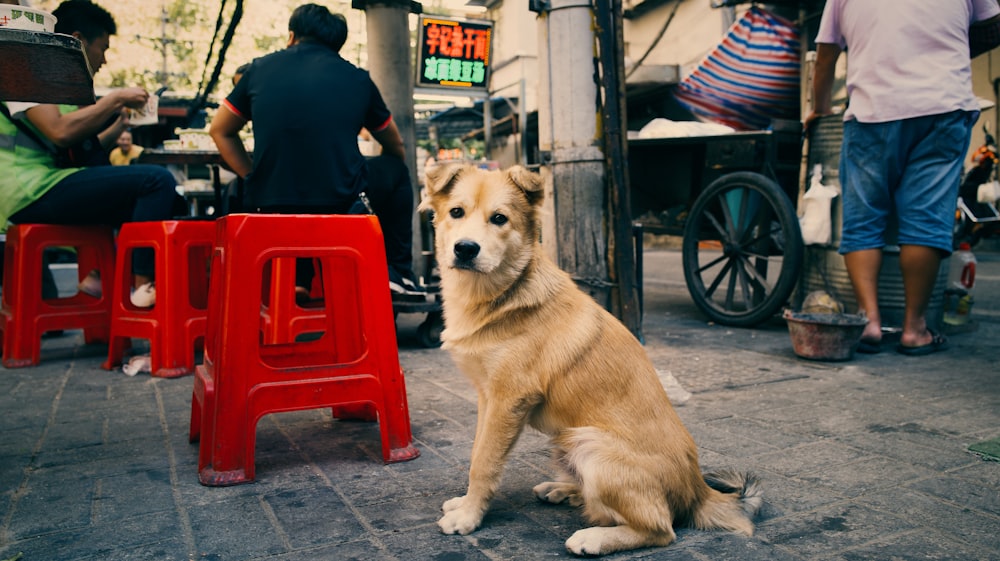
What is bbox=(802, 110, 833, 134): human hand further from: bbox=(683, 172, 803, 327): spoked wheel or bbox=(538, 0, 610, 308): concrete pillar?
bbox=(538, 0, 610, 308): concrete pillar

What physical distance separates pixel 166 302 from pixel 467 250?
266cm

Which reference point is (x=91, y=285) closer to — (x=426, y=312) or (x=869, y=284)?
(x=426, y=312)

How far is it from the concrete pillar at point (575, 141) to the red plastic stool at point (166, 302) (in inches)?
88.4

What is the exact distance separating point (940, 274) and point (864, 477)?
308cm

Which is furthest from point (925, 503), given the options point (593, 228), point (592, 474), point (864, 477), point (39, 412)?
point (39, 412)

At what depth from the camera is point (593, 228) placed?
15.1 feet

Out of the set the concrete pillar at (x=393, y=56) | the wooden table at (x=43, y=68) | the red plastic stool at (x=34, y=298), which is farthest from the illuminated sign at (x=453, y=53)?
the wooden table at (x=43, y=68)

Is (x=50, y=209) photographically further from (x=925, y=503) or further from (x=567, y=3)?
(x=925, y=503)

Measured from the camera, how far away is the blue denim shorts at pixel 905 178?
14.1 ft

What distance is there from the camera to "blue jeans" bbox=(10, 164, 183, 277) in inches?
172

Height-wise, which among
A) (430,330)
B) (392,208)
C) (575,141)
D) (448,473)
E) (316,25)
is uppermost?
(316,25)

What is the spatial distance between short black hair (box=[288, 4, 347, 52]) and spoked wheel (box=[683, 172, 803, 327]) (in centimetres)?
314

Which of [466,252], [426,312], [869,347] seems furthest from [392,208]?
[869,347]

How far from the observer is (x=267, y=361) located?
10.0 ft
